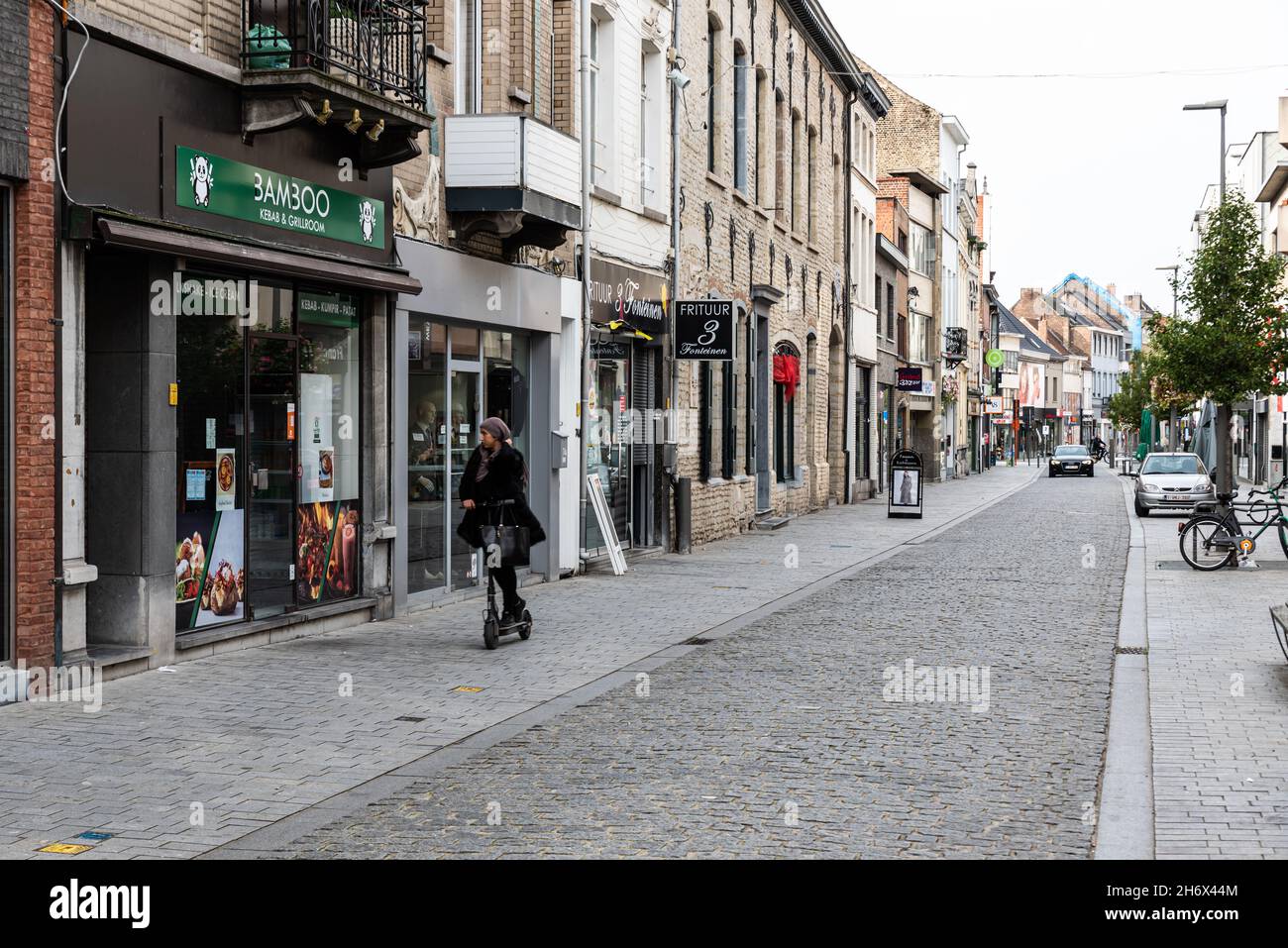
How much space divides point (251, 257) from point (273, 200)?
966 millimetres

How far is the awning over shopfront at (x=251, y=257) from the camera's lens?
994 cm

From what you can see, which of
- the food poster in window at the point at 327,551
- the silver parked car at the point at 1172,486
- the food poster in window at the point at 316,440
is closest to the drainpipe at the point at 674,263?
the food poster in window at the point at 327,551

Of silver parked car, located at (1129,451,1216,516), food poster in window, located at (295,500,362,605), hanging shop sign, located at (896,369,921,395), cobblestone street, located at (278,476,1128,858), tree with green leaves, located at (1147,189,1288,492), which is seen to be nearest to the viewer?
cobblestone street, located at (278,476,1128,858)

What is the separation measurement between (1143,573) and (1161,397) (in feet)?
114

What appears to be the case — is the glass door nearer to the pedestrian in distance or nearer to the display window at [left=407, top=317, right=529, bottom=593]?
the display window at [left=407, top=317, right=529, bottom=593]

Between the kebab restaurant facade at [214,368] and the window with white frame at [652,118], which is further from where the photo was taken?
the window with white frame at [652,118]

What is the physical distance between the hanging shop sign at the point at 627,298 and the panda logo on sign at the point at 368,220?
5.56 meters

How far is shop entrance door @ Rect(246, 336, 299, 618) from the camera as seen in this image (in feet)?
39.5

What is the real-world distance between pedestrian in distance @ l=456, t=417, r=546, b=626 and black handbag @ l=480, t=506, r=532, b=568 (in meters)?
0.06

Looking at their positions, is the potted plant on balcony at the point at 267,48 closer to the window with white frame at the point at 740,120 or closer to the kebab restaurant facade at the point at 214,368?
the kebab restaurant facade at the point at 214,368

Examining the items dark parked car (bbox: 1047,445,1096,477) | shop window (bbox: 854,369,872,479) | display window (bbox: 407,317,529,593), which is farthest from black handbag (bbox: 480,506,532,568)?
dark parked car (bbox: 1047,445,1096,477)

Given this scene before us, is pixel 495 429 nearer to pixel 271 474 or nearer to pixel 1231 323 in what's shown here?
pixel 271 474

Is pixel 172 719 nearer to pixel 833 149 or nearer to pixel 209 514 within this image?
pixel 209 514

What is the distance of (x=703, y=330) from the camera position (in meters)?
22.2
